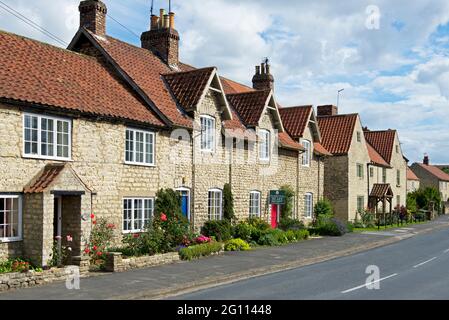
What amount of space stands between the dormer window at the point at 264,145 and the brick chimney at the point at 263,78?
7.62 meters

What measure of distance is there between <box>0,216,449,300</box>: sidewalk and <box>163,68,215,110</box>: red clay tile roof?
7122mm

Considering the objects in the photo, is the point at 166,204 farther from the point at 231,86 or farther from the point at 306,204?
the point at 306,204

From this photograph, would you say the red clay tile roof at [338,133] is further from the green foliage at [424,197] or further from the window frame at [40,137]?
the window frame at [40,137]

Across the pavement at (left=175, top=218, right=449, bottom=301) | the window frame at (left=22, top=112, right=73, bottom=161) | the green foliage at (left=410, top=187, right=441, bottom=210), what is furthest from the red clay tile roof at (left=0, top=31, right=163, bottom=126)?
the green foliage at (left=410, top=187, right=441, bottom=210)

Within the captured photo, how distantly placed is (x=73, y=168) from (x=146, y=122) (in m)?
3.93

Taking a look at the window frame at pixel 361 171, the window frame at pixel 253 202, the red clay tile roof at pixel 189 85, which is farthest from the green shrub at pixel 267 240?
the window frame at pixel 361 171

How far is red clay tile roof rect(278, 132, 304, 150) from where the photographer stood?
31506 millimetres

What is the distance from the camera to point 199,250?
814 inches

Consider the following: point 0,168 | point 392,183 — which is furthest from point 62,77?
point 392,183

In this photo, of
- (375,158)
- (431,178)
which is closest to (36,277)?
(375,158)

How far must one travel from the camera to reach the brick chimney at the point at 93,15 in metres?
24.1

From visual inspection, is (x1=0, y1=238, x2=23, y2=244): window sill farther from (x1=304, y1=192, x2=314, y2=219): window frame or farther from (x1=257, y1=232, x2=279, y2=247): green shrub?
(x1=304, y1=192, x2=314, y2=219): window frame

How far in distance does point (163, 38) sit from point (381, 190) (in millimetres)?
27120
